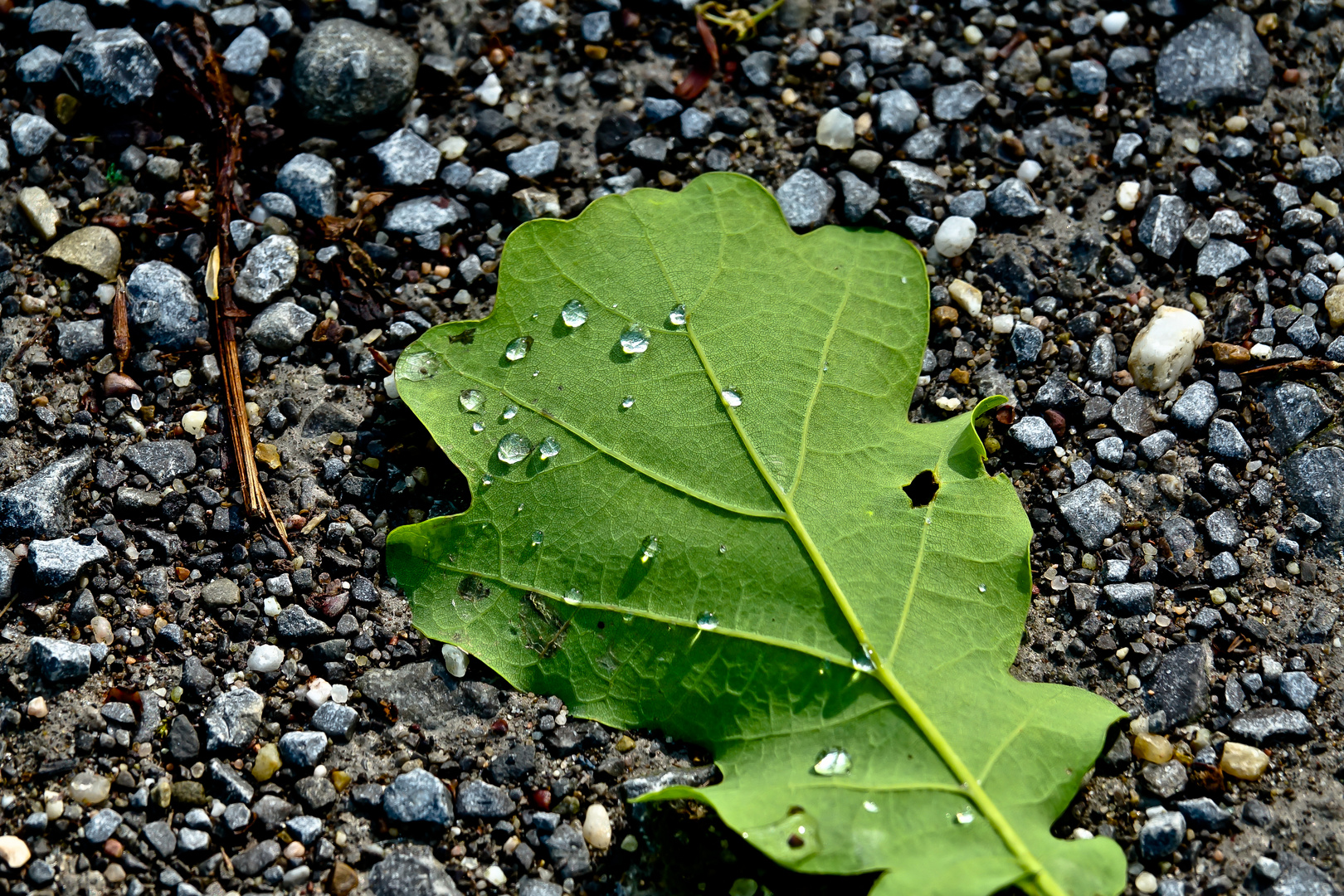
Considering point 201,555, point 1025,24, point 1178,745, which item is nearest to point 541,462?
point 201,555

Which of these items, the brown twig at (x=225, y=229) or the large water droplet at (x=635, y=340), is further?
the brown twig at (x=225, y=229)

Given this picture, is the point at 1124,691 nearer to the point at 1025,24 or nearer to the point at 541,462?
the point at 541,462

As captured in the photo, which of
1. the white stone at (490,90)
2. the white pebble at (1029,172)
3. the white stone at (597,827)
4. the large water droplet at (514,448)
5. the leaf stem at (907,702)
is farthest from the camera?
the white stone at (490,90)

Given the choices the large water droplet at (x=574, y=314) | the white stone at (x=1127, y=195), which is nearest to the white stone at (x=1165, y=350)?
the white stone at (x=1127, y=195)

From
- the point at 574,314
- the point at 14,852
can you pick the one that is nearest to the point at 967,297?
the point at 574,314

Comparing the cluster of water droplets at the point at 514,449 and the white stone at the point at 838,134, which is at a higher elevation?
the white stone at the point at 838,134

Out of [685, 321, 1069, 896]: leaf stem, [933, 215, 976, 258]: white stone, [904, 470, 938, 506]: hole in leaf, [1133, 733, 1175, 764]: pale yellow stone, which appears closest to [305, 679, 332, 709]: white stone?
[685, 321, 1069, 896]: leaf stem

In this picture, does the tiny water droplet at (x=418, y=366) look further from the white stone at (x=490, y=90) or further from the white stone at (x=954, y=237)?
the white stone at (x=954, y=237)
